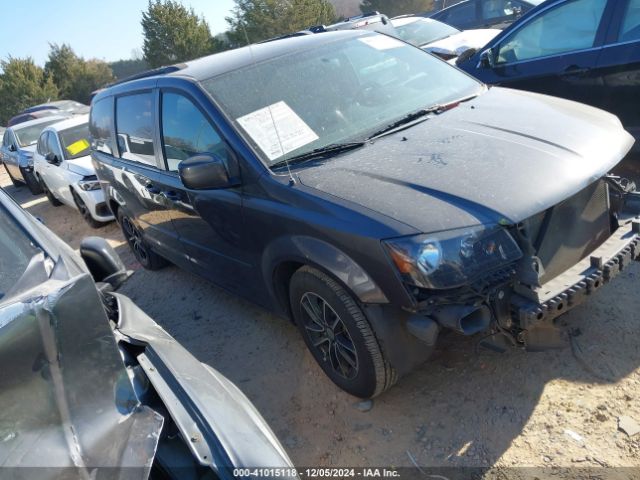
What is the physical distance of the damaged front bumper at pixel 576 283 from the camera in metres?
2.19

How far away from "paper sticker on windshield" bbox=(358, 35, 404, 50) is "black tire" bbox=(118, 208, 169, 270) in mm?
2810

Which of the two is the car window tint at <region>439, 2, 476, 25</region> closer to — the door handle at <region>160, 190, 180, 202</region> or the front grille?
the door handle at <region>160, 190, 180, 202</region>

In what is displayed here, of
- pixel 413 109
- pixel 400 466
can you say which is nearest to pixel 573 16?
pixel 413 109

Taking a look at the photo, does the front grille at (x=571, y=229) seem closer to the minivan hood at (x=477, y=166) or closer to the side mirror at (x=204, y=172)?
the minivan hood at (x=477, y=166)

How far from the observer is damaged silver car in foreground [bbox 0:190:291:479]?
1.47 meters

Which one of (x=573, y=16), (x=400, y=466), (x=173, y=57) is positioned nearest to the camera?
(x=400, y=466)

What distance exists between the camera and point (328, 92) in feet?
10.7

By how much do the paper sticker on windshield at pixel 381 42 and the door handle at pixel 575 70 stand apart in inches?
72.8

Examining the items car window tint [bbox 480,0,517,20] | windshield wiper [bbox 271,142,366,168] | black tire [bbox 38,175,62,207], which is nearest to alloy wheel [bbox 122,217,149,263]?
windshield wiper [bbox 271,142,366,168]

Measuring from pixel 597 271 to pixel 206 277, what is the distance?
8.74 ft

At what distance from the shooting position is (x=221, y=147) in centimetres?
306

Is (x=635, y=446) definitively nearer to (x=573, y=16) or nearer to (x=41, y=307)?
(x=41, y=307)

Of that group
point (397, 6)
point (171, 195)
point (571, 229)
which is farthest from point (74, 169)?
point (397, 6)

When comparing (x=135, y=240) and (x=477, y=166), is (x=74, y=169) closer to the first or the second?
(x=135, y=240)
